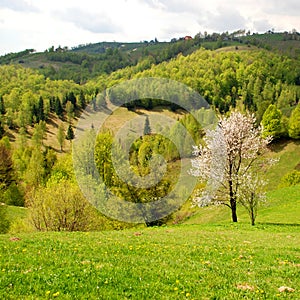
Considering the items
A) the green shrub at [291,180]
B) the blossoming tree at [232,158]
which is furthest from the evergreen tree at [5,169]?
the green shrub at [291,180]

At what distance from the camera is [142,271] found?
519 inches

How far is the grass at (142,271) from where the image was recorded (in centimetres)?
1091

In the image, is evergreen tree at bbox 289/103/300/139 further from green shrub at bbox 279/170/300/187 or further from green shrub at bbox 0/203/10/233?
green shrub at bbox 0/203/10/233

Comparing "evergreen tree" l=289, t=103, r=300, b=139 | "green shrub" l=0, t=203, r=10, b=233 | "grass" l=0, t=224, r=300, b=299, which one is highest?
"evergreen tree" l=289, t=103, r=300, b=139

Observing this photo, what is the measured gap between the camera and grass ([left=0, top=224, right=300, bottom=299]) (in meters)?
10.9

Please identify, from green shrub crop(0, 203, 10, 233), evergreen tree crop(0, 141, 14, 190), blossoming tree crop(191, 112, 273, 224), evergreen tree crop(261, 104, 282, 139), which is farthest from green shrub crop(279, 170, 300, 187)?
evergreen tree crop(0, 141, 14, 190)

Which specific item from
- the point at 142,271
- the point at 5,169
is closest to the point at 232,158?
the point at 142,271

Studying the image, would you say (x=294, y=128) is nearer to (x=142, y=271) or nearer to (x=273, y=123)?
(x=273, y=123)

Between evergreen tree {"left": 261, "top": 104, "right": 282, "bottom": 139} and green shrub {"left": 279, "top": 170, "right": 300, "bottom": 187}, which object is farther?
evergreen tree {"left": 261, "top": 104, "right": 282, "bottom": 139}

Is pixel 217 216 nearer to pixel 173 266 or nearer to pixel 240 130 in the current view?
pixel 240 130

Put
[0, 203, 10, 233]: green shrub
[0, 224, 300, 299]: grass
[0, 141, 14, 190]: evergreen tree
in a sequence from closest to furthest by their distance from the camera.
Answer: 1. [0, 224, 300, 299]: grass
2. [0, 203, 10, 233]: green shrub
3. [0, 141, 14, 190]: evergreen tree

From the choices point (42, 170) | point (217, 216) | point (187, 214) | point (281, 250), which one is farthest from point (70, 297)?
point (42, 170)

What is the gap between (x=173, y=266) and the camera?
47.0ft

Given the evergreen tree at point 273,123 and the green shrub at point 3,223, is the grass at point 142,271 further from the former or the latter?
the evergreen tree at point 273,123
